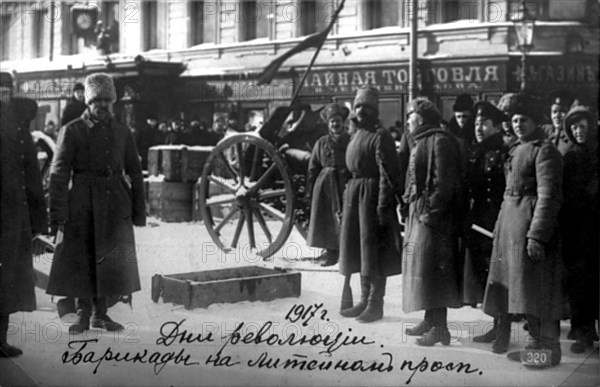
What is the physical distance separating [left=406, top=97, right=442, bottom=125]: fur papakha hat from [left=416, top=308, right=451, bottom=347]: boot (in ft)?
3.38

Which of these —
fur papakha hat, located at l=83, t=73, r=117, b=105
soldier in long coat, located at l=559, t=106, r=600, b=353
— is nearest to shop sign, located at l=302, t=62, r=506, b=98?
soldier in long coat, located at l=559, t=106, r=600, b=353

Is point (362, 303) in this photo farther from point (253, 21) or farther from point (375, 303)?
point (253, 21)

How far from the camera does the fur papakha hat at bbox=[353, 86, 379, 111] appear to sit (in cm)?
432

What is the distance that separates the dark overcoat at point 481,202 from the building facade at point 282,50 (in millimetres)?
345

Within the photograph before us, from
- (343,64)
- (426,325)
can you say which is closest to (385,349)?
(426,325)

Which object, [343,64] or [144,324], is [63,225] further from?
[343,64]

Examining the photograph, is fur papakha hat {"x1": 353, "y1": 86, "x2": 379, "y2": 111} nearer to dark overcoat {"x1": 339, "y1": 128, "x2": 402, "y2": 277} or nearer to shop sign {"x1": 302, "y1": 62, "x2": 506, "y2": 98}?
shop sign {"x1": 302, "y1": 62, "x2": 506, "y2": 98}

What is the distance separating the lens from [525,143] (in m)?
3.92

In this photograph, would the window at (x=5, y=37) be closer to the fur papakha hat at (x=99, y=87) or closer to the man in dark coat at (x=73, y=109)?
the man in dark coat at (x=73, y=109)

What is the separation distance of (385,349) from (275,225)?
8.30 ft

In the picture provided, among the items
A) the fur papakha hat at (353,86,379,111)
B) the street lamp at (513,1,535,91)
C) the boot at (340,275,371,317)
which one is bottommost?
the boot at (340,275,371,317)

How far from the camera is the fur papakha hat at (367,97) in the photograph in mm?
4322

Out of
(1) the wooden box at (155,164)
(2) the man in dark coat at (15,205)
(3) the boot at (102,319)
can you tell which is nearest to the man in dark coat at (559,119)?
(3) the boot at (102,319)

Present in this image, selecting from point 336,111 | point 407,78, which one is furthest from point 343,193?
point 407,78
